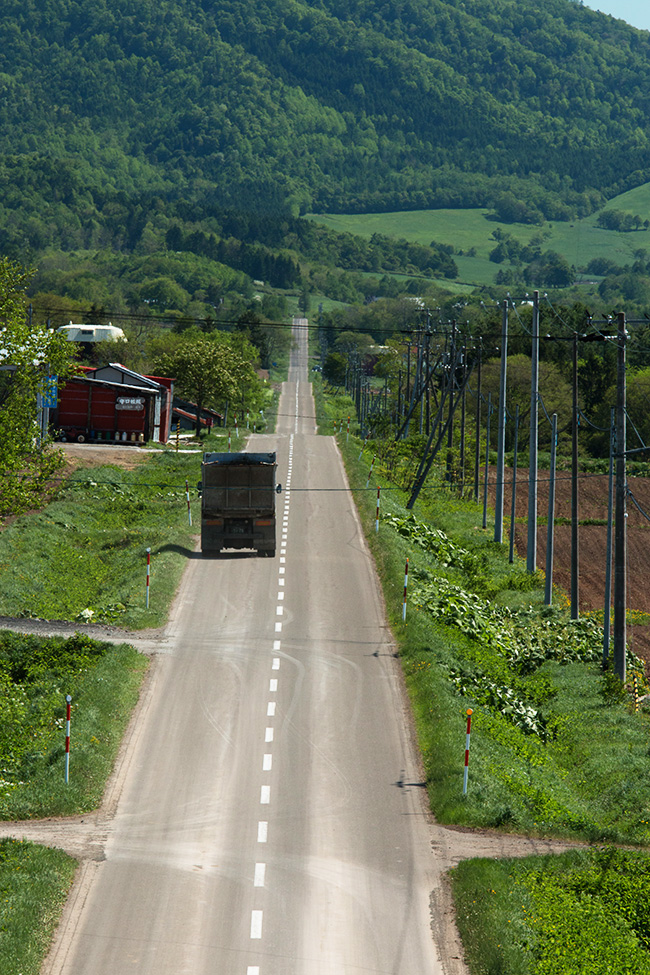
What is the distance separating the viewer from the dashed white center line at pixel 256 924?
1608cm

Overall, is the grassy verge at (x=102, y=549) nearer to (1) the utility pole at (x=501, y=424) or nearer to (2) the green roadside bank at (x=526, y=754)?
(2) the green roadside bank at (x=526, y=754)

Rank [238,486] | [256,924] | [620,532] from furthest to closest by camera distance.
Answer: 1. [238,486]
2. [620,532]
3. [256,924]

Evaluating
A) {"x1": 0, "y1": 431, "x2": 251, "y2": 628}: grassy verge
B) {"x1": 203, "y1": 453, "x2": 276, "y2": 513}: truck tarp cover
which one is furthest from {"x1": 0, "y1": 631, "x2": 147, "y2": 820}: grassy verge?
{"x1": 203, "y1": 453, "x2": 276, "y2": 513}: truck tarp cover

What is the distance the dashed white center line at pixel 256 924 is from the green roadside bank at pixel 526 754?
2904 mm

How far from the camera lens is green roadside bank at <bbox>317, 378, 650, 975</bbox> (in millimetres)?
16109

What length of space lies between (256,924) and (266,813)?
394 cm

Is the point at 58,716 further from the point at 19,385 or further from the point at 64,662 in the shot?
the point at 19,385

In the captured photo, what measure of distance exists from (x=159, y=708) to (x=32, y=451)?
11715 mm

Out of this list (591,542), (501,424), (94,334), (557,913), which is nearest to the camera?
(557,913)

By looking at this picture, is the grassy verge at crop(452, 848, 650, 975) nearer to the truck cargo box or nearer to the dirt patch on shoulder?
the truck cargo box

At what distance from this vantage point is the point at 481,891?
1716 centimetres

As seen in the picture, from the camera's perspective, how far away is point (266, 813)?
20.2 meters

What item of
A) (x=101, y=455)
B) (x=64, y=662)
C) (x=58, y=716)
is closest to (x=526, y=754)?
(x=58, y=716)

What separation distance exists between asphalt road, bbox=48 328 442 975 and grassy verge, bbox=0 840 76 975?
0.30 m
